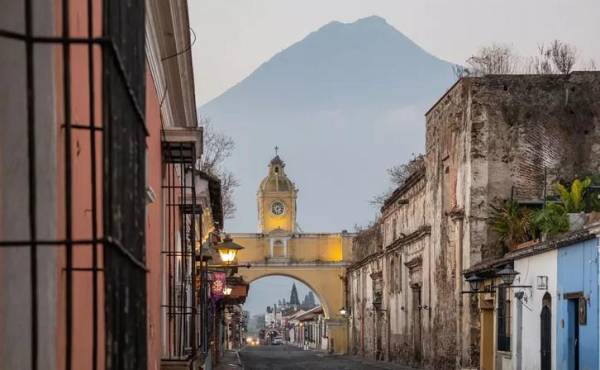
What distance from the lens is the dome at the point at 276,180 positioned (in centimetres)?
8800

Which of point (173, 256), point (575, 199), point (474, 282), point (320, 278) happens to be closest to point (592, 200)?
point (575, 199)

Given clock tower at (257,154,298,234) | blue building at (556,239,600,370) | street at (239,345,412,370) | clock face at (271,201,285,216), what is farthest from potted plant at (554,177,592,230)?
clock face at (271,201,285,216)

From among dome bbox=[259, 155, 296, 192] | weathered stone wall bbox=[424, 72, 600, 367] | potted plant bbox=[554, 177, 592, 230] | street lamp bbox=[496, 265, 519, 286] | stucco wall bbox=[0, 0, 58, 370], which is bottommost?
street lamp bbox=[496, 265, 519, 286]

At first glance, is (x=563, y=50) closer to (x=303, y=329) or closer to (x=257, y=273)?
(x=257, y=273)

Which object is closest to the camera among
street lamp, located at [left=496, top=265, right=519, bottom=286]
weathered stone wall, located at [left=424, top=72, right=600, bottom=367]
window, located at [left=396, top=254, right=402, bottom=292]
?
street lamp, located at [left=496, top=265, right=519, bottom=286]

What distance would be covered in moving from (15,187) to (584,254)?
1618 cm

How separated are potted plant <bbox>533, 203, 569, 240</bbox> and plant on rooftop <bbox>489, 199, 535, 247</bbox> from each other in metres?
1.83

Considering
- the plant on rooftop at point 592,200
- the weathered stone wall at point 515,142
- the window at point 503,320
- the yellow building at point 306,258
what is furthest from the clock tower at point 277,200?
the plant on rooftop at point 592,200

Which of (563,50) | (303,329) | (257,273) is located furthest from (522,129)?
(303,329)

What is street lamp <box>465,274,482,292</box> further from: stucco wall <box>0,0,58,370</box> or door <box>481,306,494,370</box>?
stucco wall <box>0,0,58,370</box>

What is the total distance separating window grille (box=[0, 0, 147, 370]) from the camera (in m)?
3.66

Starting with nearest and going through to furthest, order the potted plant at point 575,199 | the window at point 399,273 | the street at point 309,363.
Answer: the potted plant at point 575,199 < the street at point 309,363 < the window at point 399,273

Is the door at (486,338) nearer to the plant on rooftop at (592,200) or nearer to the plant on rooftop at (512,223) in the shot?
the plant on rooftop at (512,223)

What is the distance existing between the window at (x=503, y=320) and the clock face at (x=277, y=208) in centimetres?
6011
